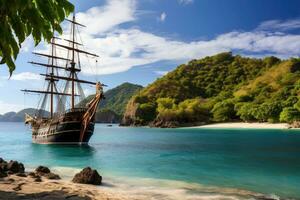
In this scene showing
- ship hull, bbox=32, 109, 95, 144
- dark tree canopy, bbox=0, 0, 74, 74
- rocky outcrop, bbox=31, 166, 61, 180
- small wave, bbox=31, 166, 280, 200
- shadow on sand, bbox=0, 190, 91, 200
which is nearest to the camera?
dark tree canopy, bbox=0, 0, 74, 74

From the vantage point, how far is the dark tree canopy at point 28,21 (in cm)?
380

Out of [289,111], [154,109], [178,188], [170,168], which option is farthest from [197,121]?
[178,188]

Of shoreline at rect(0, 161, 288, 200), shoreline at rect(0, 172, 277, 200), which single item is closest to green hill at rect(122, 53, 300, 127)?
shoreline at rect(0, 161, 288, 200)

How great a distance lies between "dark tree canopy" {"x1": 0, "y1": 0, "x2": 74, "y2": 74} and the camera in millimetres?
3797

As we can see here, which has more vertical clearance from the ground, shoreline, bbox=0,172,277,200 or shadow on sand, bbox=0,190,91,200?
shadow on sand, bbox=0,190,91,200

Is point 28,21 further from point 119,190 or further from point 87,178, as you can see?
point 87,178

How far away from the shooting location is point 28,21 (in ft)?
12.8

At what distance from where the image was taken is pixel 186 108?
165 metres

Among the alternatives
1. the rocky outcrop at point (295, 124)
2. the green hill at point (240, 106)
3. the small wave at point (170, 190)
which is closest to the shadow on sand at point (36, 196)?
the small wave at point (170, 190)

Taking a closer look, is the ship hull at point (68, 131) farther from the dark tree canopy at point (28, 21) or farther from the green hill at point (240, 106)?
the green hill at point (240, 106)

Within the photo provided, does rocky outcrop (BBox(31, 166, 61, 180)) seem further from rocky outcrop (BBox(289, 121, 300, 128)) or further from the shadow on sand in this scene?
rocky outcrop (BBox(289, 121, 300, 128))

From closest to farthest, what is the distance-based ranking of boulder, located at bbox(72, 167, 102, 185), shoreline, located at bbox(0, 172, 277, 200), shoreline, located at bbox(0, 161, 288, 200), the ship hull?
1. shoreline, located at bbox(0, 172, 277, 200)
2. shoreline, located at bbox(0, 161, 288, 200)
3. boulder, located at bbox(72, 167, 102, 185)
4. the ship hull

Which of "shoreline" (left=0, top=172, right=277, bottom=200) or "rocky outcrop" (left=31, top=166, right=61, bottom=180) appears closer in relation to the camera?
"shoreline" (left=0, top=172, right=277, bottom=200)

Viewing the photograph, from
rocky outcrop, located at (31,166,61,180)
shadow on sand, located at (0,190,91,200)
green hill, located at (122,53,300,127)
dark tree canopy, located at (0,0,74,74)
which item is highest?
green hill, located at (122,53,300,127)
